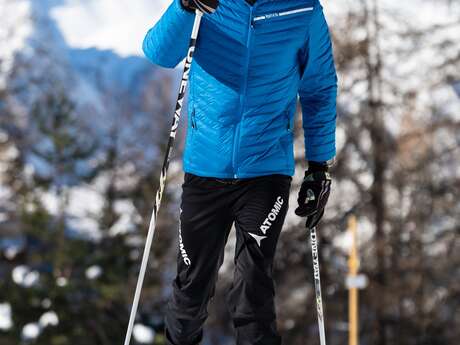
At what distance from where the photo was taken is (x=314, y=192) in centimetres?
298

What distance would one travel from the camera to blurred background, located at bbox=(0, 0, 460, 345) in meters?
18.8

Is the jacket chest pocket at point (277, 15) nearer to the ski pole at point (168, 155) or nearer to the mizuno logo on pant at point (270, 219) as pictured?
the ski pole at point (168, 155)

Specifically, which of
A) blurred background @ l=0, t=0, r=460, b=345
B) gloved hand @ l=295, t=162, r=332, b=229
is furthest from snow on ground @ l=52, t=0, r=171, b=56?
gloved hand @ l=295, t=162, r=332, b=229

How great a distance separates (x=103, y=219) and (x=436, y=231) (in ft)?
32.2

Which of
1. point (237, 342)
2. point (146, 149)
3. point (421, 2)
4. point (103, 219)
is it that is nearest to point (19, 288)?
point (103, 219)

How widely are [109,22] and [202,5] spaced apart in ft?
129

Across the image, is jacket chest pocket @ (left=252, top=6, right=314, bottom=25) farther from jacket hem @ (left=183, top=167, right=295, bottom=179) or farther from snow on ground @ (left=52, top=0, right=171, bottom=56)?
snow on ground @ (left=52, top=0, right=171, bottom=56)

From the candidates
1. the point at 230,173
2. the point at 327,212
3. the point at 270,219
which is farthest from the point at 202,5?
the point at 327,212

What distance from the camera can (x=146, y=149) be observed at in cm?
2472

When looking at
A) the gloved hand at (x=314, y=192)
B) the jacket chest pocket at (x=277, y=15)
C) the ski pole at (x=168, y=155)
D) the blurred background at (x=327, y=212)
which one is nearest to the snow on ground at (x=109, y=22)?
the blurred background at (x=327, y=212)

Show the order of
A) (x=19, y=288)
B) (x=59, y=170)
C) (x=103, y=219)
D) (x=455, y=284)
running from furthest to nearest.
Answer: (x=59, y=170), (x=103, y=219), (x=19, y=288), (x=455, y=284)

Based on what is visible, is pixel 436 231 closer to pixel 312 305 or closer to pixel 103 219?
pixel 312 305

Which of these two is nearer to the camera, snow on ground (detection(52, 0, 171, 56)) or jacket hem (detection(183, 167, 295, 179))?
jacket hem (detection(183, 167, 295, 179))

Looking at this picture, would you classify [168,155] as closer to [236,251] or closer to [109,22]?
[236,251]
